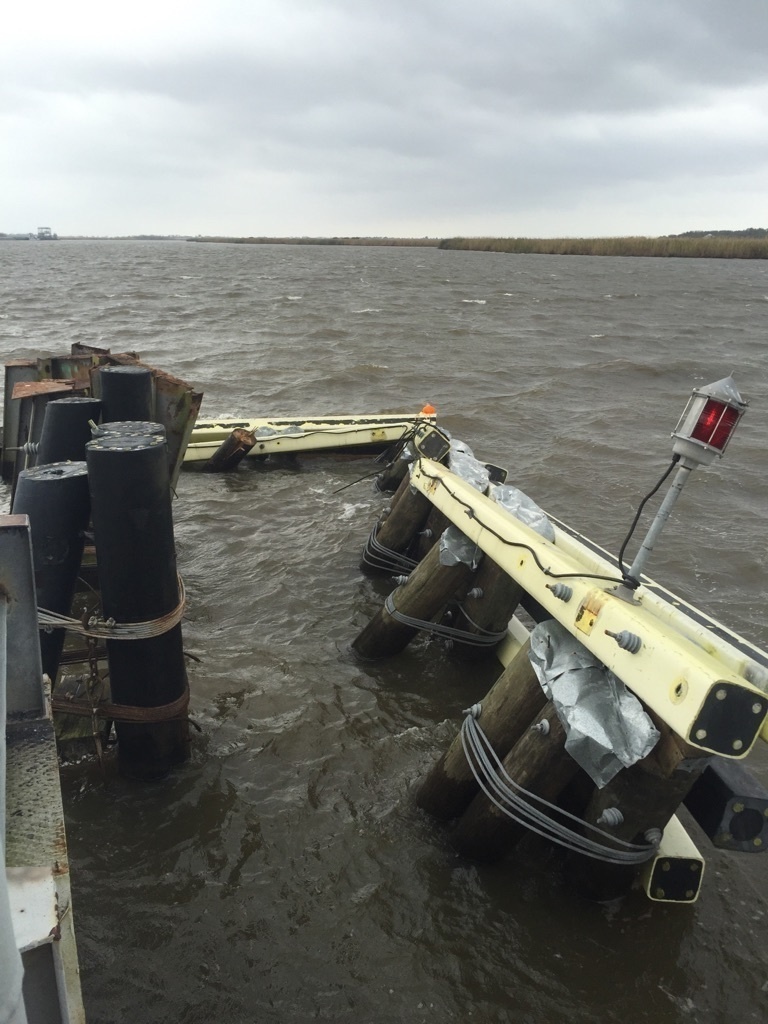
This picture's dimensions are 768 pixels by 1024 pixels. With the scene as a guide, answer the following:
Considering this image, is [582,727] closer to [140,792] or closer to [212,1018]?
[212,1018]

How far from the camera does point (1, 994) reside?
112 cm

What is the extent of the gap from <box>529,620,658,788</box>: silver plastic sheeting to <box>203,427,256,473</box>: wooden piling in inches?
288

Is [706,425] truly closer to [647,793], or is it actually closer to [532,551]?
[532,551]

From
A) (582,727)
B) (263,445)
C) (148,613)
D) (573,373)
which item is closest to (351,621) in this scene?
(148,613)

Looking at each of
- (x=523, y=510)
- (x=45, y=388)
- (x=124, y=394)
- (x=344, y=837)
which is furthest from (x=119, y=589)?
(x=45, y=388)

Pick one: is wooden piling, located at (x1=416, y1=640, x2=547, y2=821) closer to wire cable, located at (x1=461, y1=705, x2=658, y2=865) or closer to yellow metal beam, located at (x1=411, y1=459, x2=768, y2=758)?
wire cable, located at (x1=461, y1=705, x2=658, y2=865)

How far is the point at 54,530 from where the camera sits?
3.80 meters

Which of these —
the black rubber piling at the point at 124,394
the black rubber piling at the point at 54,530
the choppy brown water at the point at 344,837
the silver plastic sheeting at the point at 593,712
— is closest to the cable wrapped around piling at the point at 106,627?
the black rubber piling at the point at 54,530

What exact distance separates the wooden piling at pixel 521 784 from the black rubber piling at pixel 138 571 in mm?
1735

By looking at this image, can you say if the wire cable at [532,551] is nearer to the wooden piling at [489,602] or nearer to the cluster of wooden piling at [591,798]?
the cluster of wooden piling at [591,798]

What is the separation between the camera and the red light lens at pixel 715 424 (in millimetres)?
2791

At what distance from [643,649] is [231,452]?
316 inches

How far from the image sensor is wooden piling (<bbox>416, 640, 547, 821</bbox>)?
360 centimetres

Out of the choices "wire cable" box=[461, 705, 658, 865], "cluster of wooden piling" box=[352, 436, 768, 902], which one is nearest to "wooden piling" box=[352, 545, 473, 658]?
"cluster of wooden piling" box=[352, 436, 768, 902]
